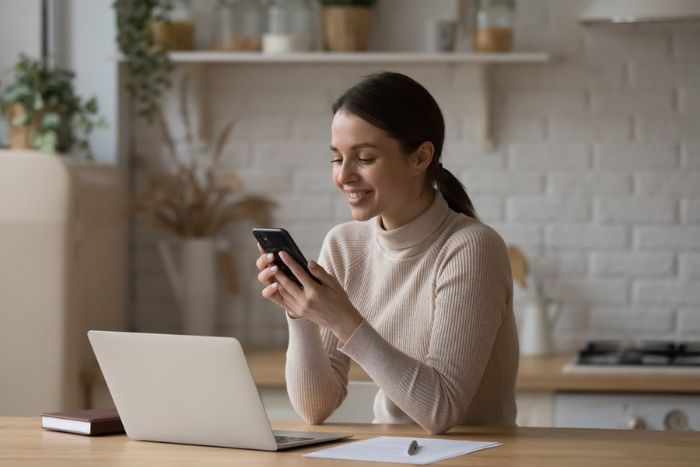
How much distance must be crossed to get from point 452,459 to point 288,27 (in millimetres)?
2144

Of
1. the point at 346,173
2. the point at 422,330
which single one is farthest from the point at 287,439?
the point at 346,173

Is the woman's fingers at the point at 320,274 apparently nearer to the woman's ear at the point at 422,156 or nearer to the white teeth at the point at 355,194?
the white teeth at the point at 355,194

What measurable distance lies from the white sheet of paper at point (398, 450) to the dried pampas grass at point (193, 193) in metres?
1.94

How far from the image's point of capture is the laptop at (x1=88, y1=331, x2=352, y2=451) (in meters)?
1.88

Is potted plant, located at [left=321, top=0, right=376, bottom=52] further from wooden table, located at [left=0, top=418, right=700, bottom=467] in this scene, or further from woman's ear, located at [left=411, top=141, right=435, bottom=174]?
wooden table, located at [left=0, top=418, right=700, bottom=467]

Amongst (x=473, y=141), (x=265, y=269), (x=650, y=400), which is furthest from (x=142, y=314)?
(x=265, y=269)

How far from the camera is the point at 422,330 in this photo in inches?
91.5

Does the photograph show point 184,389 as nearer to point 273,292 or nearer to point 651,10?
point 273,292

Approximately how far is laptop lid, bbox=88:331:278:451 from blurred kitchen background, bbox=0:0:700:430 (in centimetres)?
182

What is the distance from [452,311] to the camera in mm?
2191

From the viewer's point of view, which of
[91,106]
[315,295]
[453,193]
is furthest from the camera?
[91,106]

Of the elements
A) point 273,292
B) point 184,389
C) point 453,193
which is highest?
→ point 453,193

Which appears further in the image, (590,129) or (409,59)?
(590,129)

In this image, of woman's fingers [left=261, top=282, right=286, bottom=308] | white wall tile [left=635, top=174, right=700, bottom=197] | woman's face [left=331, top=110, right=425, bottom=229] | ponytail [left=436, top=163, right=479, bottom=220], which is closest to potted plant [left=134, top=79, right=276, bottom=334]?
white wall tile [left=635, top=174, right=700, bottom=197]
